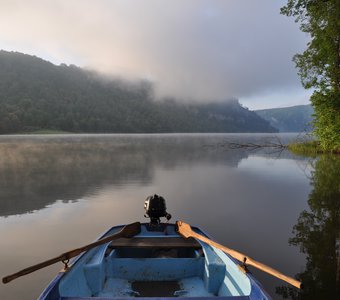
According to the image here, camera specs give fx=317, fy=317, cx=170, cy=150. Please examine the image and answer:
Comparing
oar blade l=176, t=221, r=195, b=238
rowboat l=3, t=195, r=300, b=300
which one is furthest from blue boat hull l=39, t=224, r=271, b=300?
oar blade l=176, t=221, r=195, b=238

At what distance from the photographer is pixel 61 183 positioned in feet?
91.8

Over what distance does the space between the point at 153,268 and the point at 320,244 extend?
25.1ft

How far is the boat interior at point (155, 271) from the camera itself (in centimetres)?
748

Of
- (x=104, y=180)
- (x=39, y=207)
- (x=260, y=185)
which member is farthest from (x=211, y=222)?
(x=104, y=180)

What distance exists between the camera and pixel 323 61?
28031mm

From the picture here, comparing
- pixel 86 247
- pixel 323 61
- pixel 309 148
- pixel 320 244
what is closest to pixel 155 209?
pixel 86 247

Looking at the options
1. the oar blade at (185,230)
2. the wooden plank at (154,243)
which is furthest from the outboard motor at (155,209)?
the wooden plank at (154,243)

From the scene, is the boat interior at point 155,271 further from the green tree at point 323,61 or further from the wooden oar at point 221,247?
the green tree at point 323,61

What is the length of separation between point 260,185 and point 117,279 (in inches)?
866

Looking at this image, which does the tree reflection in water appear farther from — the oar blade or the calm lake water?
the oar blade

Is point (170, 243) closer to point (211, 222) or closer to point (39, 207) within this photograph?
point (211, 222)

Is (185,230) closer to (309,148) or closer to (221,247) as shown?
(221,247)

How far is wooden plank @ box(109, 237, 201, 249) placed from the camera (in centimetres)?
909

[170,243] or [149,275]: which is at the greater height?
[170,243]
